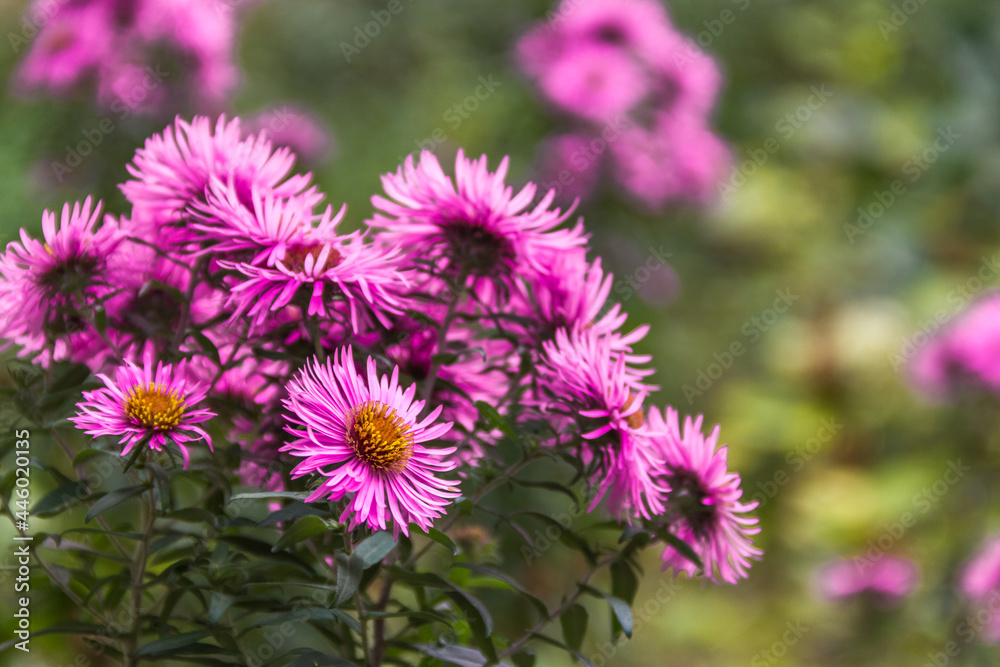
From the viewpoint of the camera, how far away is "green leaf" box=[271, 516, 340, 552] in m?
0.54

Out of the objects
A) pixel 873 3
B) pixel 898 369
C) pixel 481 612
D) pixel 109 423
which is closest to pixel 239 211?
pixel 109 423

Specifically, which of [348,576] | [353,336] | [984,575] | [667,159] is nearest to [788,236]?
[667,159]

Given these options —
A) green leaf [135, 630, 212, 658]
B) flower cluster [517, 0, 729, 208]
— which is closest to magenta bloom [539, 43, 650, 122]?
flower cluster [517, 0, 729, 208]

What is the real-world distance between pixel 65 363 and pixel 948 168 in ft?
8.69

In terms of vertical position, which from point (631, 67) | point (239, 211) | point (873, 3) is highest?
point (873, 3)

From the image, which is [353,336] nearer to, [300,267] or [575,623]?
[300,267]

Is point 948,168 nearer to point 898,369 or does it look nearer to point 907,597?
point 898,369

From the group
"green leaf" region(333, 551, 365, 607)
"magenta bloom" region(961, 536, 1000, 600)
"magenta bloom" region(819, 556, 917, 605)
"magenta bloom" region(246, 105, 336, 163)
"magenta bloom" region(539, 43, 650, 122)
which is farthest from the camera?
"magenta bloom" region(246, 105, 336, 163)

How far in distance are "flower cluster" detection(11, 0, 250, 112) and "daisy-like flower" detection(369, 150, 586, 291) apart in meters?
0.86

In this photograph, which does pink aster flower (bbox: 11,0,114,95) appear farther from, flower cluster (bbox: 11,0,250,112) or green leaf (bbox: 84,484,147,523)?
green leaf (bbox: 84,484,147,523)

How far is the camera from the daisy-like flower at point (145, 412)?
536 mm

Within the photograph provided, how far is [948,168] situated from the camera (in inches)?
109

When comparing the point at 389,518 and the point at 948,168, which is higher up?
the point at 948,168

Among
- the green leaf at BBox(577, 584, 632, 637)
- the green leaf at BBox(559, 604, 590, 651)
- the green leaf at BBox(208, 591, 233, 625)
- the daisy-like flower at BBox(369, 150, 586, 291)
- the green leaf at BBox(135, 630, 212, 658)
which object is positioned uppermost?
the daisy-like flower at BBox(369, 150, 586, 291)
